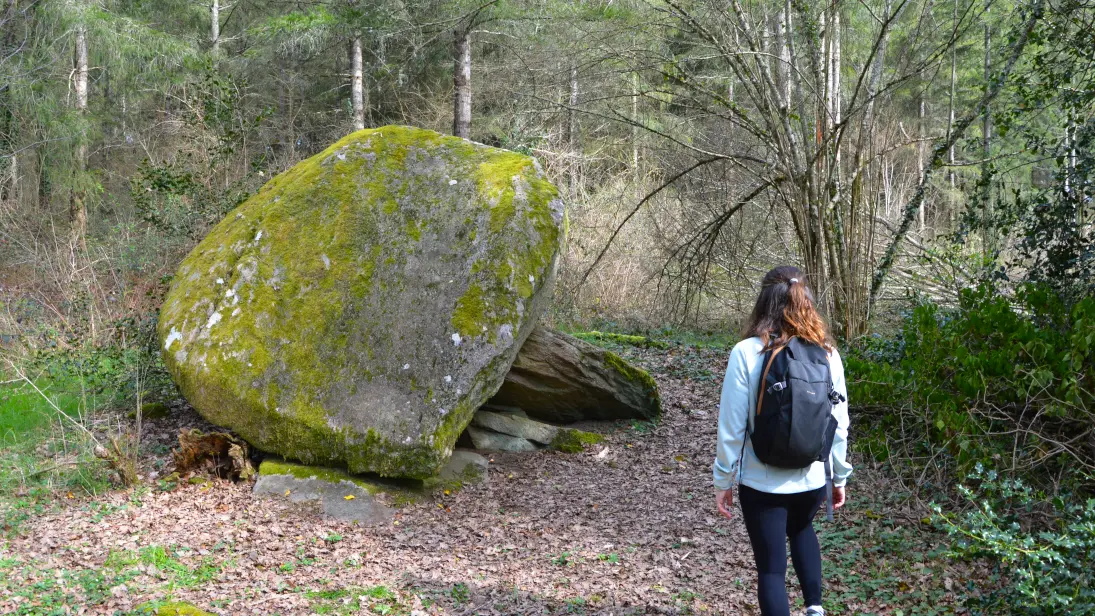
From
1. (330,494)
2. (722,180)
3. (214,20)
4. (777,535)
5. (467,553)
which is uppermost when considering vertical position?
(214,20)

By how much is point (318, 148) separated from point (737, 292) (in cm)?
1148

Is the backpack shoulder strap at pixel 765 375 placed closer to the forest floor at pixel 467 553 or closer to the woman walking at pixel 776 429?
the woman walking at pixel 776 429

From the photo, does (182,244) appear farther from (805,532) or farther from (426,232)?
(805,532)

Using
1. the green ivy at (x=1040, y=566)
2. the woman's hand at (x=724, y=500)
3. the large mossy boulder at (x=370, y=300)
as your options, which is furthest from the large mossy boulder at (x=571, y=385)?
the woman's hand at (x=724, y=500)

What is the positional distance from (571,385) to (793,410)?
4.01 m

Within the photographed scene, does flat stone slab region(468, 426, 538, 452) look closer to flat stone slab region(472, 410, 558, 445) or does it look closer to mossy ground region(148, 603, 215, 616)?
flat stone slab region(472, 410, 558, 445)

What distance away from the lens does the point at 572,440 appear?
6.63 m

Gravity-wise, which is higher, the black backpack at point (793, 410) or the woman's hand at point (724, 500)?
the black backpack at point (793, 410)

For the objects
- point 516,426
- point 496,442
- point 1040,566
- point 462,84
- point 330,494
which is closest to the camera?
point 1040,566

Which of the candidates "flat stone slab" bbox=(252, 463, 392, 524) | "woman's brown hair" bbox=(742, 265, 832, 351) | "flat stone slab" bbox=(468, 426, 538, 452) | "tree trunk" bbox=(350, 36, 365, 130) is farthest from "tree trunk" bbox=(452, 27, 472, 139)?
"woman's brown hair" bbox=(742, 265, 832, 351)

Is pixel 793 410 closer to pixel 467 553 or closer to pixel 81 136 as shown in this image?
pixel 467 553

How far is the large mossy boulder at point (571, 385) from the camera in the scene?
666 centimetres

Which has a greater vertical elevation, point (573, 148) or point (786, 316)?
point (573, 148)

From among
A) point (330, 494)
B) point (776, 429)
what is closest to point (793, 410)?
point (776, 429)
